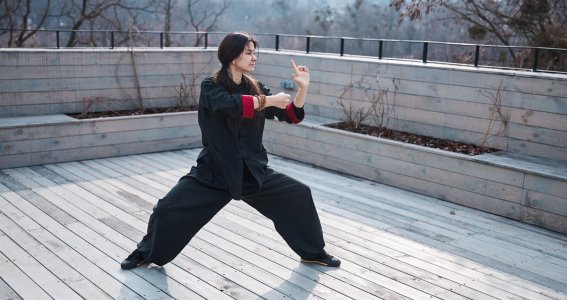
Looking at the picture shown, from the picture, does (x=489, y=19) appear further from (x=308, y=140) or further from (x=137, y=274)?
(x=137, y=274)

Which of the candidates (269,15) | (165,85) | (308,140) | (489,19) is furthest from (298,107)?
(269,15)

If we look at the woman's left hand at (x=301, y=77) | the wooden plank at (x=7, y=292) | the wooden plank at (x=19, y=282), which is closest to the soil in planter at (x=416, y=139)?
the woman's left hand at (x=301, y=77)

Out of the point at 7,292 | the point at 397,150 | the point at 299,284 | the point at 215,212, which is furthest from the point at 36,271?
the point at 397,150

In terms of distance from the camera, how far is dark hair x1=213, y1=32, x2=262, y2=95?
12.2 feet

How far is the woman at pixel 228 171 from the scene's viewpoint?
3.73m

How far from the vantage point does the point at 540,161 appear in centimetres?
573

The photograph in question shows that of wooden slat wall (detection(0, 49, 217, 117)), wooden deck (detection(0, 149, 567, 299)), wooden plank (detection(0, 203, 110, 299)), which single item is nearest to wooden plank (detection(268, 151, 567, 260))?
wooden deck (detection(0, 149, 567, 299))

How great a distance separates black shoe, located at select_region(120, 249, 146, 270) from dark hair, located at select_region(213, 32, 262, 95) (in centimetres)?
120

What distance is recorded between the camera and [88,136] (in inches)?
286

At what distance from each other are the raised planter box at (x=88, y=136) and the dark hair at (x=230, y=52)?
12.3ft

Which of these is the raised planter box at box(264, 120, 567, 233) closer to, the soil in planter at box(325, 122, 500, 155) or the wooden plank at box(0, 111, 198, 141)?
the soil in planter at box(325, 122, 500, 155)

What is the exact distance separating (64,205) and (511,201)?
3.75 metres

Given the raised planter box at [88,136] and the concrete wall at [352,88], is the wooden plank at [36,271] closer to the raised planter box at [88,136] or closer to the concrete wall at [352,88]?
the raised planter box at [88,136]

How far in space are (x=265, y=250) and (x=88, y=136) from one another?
349 centimetres
